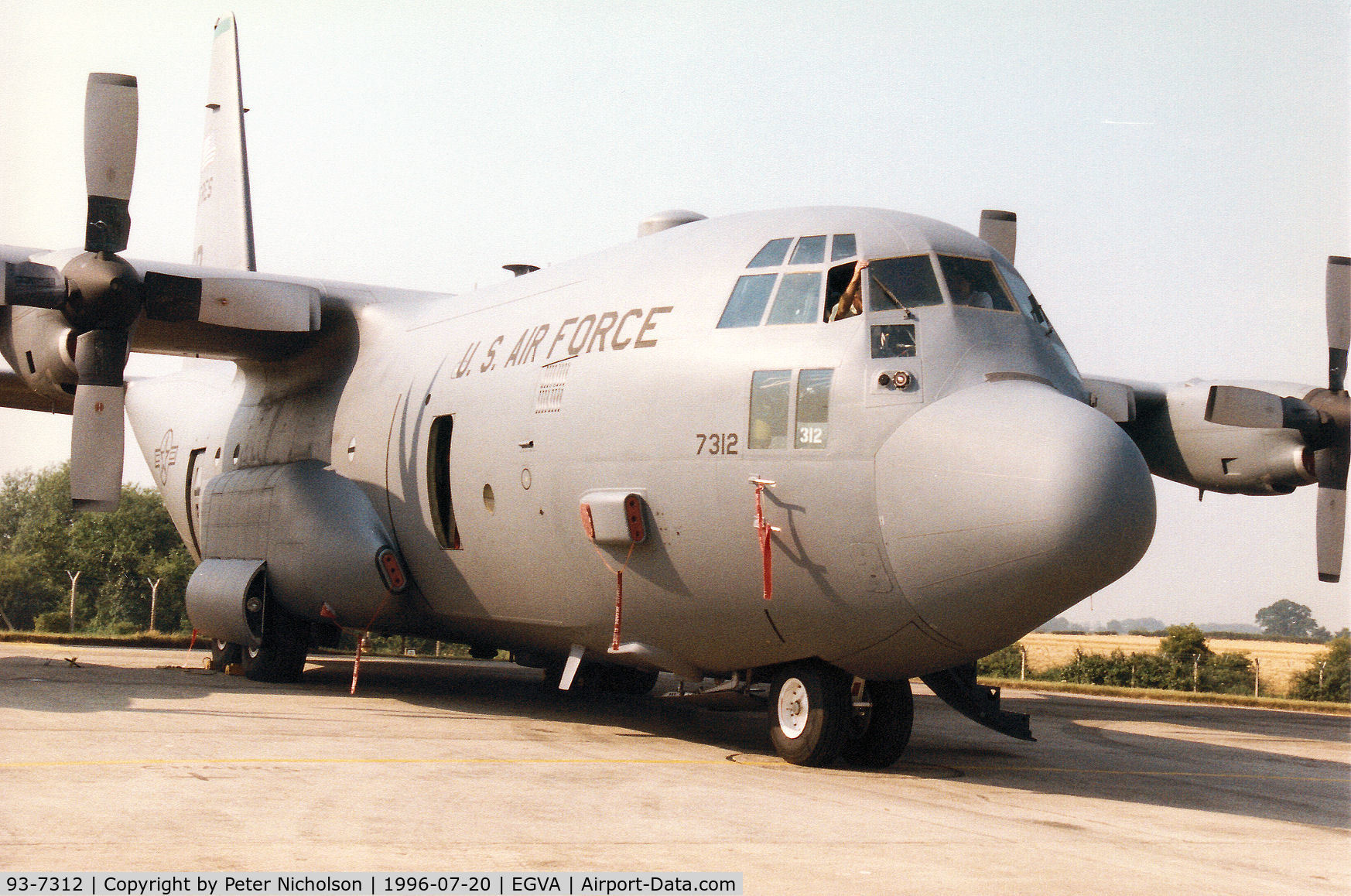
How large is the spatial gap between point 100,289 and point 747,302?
289 inches

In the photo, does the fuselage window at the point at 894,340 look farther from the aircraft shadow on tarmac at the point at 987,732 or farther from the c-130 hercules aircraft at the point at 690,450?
the aircraft shadow on tarmac at the point at 987,732

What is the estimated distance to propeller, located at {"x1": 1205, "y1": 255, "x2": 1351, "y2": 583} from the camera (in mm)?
15266

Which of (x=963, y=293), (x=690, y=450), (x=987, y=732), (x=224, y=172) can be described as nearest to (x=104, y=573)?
(x=224, y=172)

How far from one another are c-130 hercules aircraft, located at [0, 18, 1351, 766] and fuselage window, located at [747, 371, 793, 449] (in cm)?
2

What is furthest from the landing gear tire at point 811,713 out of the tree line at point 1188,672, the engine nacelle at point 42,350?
the tree line at point 1188,672

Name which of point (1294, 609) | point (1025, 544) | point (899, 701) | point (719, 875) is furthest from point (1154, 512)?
point (1294, 609)

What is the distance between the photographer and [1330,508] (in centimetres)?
1552

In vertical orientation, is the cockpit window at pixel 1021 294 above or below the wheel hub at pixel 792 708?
above

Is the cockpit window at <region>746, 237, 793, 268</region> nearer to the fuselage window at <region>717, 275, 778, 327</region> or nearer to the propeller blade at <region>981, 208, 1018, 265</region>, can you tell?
the fuselage window at <region>717, 275, 778, 327</region>

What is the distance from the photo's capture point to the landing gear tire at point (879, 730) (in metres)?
9.88

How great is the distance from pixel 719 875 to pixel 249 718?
687 centimetres

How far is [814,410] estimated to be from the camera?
8984 millimetres

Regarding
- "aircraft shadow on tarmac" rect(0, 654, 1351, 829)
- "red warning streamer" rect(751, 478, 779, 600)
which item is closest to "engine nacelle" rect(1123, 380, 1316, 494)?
"aircraft shadow on tarmac" rect(0, 654, 1351, 829)

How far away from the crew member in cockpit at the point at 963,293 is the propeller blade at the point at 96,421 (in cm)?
897
